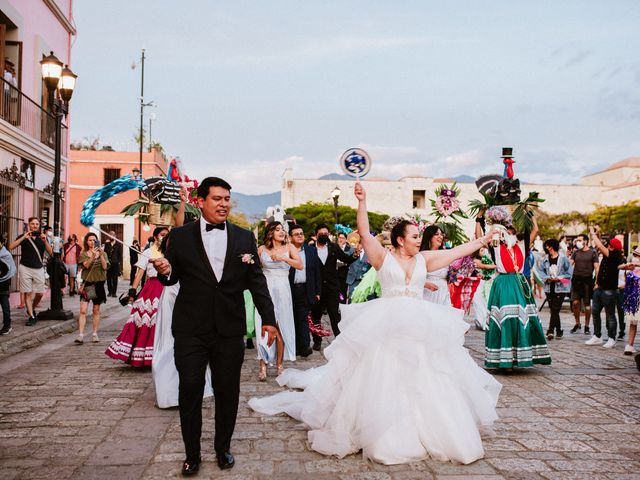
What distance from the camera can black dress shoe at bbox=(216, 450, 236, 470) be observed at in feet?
15.3

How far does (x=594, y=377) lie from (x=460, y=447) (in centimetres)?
447

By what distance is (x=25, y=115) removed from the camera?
711 inches

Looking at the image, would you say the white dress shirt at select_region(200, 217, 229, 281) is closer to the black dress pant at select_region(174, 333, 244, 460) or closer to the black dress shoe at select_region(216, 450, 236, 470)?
the black dress pant at select_region(174, 333, 244, 460)

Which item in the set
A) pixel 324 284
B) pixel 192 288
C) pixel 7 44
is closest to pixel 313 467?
pixel 192 288

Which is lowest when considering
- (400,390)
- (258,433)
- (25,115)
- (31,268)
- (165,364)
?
(258,433)

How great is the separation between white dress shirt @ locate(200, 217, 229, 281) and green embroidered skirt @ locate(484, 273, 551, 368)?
5113 millimetres

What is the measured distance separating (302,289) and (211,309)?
5572 millimetres

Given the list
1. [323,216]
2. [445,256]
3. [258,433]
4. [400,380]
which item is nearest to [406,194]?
[323,216]

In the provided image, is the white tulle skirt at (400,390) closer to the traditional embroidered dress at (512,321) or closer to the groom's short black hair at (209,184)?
the groom's short black hair at (209,184)

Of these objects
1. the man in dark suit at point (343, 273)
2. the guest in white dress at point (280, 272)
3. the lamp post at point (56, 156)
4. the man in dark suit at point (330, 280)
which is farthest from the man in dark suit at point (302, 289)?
the lamp post at point (56, 156)

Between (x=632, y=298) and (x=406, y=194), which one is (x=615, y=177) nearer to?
(x=406, y=194)

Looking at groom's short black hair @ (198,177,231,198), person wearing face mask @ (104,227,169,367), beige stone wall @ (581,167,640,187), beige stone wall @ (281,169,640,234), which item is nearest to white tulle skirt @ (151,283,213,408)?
person wearing face mask @ (104,227,169,367)

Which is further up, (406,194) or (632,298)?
(406,194)

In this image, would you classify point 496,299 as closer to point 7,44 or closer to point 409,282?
point 409,282
